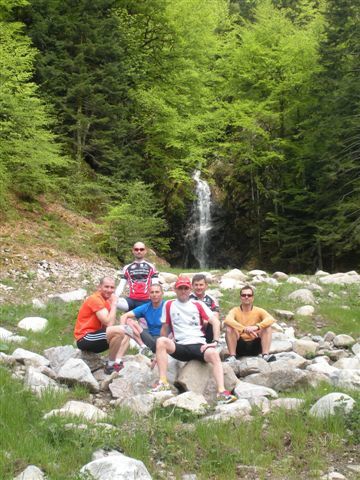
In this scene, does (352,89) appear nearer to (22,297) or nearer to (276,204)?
(276,204)

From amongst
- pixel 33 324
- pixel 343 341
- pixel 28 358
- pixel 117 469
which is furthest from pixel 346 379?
pixel 33 324

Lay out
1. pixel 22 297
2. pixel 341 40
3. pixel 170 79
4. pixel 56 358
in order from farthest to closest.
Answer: pixel 170 79 < pixel 341 40 < pixel 22 297 < pixel 56 358

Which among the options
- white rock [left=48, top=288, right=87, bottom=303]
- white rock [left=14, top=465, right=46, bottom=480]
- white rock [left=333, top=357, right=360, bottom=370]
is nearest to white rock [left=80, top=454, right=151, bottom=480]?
white rock [left=14, top=465, right=46, bottom=480]

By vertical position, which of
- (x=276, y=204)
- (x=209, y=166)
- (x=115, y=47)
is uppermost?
(x=115, y=47)

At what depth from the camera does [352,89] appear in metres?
21.5

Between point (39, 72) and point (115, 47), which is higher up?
point (115, 47)

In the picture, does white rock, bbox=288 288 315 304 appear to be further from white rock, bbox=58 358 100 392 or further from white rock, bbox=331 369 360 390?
white rock, bbox=58 358 100 392

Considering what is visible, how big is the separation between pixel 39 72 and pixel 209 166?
39.9ft

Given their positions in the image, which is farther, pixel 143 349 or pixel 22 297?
pixel 22 297

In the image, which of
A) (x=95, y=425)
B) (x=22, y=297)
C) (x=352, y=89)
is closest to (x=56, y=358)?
(x=95, y=425)

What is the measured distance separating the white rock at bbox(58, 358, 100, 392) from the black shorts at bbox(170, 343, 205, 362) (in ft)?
3.38

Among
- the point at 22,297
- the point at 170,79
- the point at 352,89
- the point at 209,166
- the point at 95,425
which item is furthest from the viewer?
the point at 209,166

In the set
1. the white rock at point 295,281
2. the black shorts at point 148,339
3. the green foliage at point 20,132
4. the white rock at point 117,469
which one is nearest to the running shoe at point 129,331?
the black shorts at point 148,339

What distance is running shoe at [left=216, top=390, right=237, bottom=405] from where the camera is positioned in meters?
5.34
